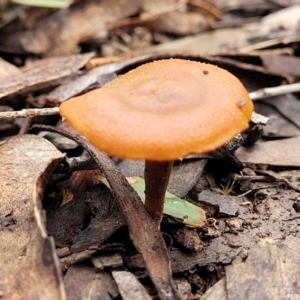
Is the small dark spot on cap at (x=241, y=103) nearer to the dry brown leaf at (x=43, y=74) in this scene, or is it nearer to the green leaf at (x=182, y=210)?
the green leaf at (x=182, y=210)

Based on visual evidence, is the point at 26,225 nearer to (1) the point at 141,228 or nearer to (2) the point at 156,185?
(1) the point at 141,228

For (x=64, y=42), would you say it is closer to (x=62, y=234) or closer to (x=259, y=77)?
(x=259, y=77)

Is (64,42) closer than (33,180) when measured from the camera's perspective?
No

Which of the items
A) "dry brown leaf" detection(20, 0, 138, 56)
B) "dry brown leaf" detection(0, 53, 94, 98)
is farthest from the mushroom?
"dry brown leaf" detection(20, 0, 138, 56)

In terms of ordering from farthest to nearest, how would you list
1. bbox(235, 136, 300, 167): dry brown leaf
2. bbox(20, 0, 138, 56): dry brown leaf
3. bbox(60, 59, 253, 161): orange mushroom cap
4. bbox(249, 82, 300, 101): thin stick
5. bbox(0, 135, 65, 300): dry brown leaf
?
bbox(20, 0, 138, 56): dry brown leaf < bbox(249, 82, 300, 101): thin stick < bbox(235, 136, 300, 167): dry brown leaf < bbox(0, 135, 65, 300): dry brown leaf < bbox(60, 59, 253, 161): orange mushroom cap

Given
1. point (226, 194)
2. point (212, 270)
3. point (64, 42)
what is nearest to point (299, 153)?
point (226, 194)

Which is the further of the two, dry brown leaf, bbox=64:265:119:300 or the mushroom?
dry brown leaf, bbox=64:265:119:300

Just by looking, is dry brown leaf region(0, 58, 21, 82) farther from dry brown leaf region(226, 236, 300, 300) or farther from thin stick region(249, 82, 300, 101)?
dry brown leaf region(226, 236, 300, 300)
